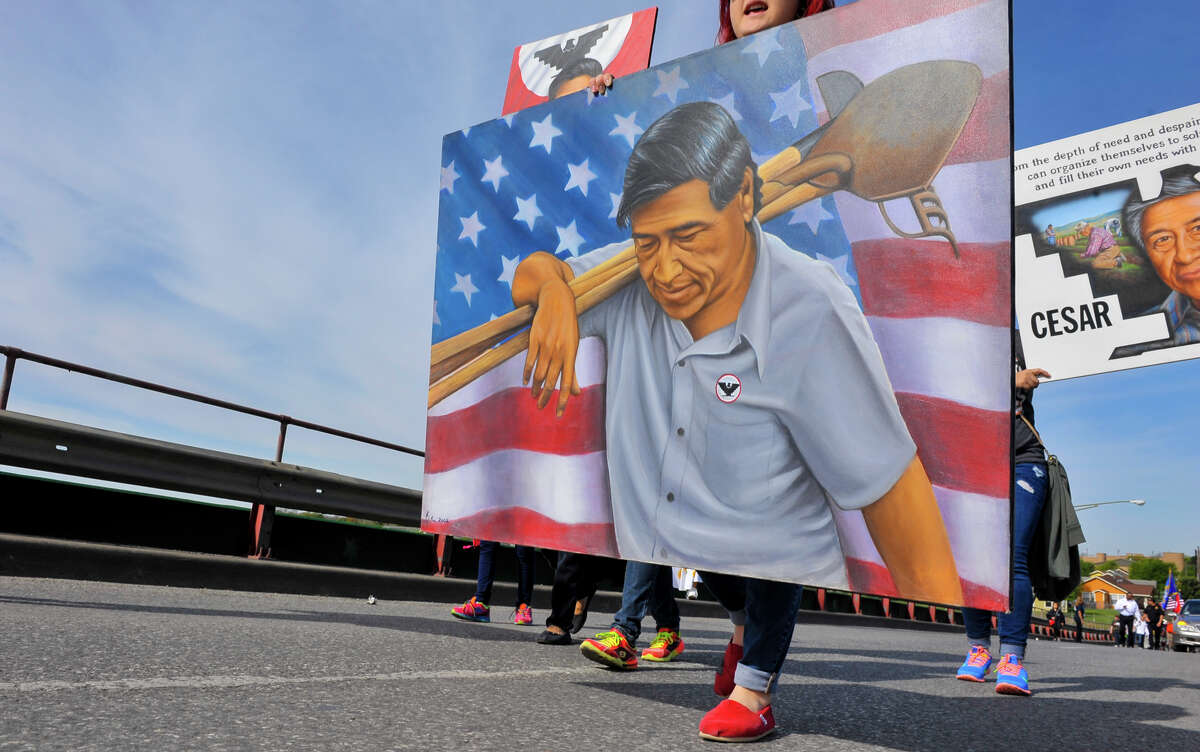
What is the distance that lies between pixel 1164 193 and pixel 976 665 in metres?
2.65

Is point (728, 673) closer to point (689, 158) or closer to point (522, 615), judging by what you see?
point (689, 158)

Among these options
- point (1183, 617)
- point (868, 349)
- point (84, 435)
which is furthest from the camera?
point (1183, 617)

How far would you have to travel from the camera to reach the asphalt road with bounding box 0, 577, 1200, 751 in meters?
1.91

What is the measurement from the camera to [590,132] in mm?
3117

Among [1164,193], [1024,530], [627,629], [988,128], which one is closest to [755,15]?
[988,128]

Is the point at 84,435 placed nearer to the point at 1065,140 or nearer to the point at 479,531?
the point at 479,531

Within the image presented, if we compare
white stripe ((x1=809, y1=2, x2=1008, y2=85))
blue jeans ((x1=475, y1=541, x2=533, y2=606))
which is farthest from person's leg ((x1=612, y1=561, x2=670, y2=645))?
white stripe ((x1=809, y1=2, x2=1008, y2=85))

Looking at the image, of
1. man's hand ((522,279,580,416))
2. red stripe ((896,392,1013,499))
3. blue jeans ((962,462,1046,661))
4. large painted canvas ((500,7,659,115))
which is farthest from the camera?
blue jeans ((962,462,1046,661))

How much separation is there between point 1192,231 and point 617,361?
283 cm

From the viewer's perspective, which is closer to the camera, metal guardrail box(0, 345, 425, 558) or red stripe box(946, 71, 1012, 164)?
red stripe box(946, 71, 1012, 164)

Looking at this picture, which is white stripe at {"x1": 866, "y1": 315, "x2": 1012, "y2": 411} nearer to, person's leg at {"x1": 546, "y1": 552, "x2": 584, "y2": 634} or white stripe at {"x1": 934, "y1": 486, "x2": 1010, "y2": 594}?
white stripe at {"x1": 934, "y1": 486, "x2": 1010, "y2": 594}

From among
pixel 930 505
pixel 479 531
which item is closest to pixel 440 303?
pixel 479 531

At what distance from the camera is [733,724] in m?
2.32

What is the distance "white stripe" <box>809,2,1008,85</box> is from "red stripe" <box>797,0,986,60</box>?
0.05 feet
